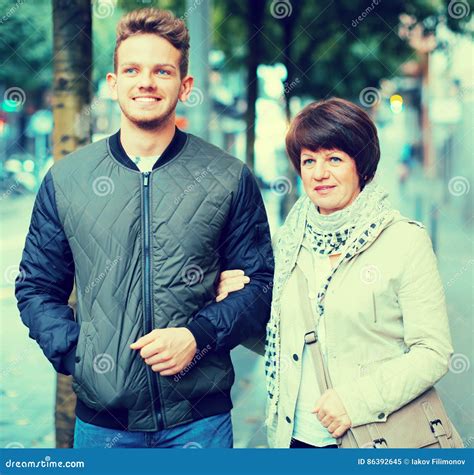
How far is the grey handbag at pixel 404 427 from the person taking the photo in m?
2.89

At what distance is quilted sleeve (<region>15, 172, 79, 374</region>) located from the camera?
3137 millimetres

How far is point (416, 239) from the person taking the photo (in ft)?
9.39

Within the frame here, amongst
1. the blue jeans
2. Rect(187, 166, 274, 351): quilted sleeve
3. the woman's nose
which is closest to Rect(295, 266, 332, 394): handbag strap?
Rect(187, 166, 274, 351): quilted sleeve

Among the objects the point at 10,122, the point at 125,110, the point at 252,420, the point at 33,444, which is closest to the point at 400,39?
the point at 252,420

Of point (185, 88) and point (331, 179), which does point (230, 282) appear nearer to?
point (331, 179)

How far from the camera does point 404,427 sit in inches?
114

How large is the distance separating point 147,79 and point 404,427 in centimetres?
146

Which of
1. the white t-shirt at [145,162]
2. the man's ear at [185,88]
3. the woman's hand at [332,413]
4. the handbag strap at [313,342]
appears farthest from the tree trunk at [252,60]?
the woman's hand at [332,413]

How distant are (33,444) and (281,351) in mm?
2662

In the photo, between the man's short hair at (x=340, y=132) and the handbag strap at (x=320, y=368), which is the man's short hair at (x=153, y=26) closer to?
the man's short hair at (x=340, y=132)

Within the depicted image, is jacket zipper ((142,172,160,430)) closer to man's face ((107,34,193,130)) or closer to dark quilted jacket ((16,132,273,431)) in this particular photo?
dark quilted jacket ((16,132,273,431))

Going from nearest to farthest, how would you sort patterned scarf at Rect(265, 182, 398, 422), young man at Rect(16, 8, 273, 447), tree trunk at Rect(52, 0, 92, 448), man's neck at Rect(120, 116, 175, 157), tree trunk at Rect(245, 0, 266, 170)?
1. patterned scarf at Rect(265, 182, 398, 422)
2. young man at Rect(16, 8, 273, 447)
3. man's neck at Rect(120, 116, 175, 157)
4. tree trunk at Rect(52, 0, 92, 448)
5. tree trunk at Rect(245, 0, 266, 170)

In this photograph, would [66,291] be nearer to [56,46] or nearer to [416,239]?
[416,239]

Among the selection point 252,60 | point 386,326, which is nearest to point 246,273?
point 386,326
